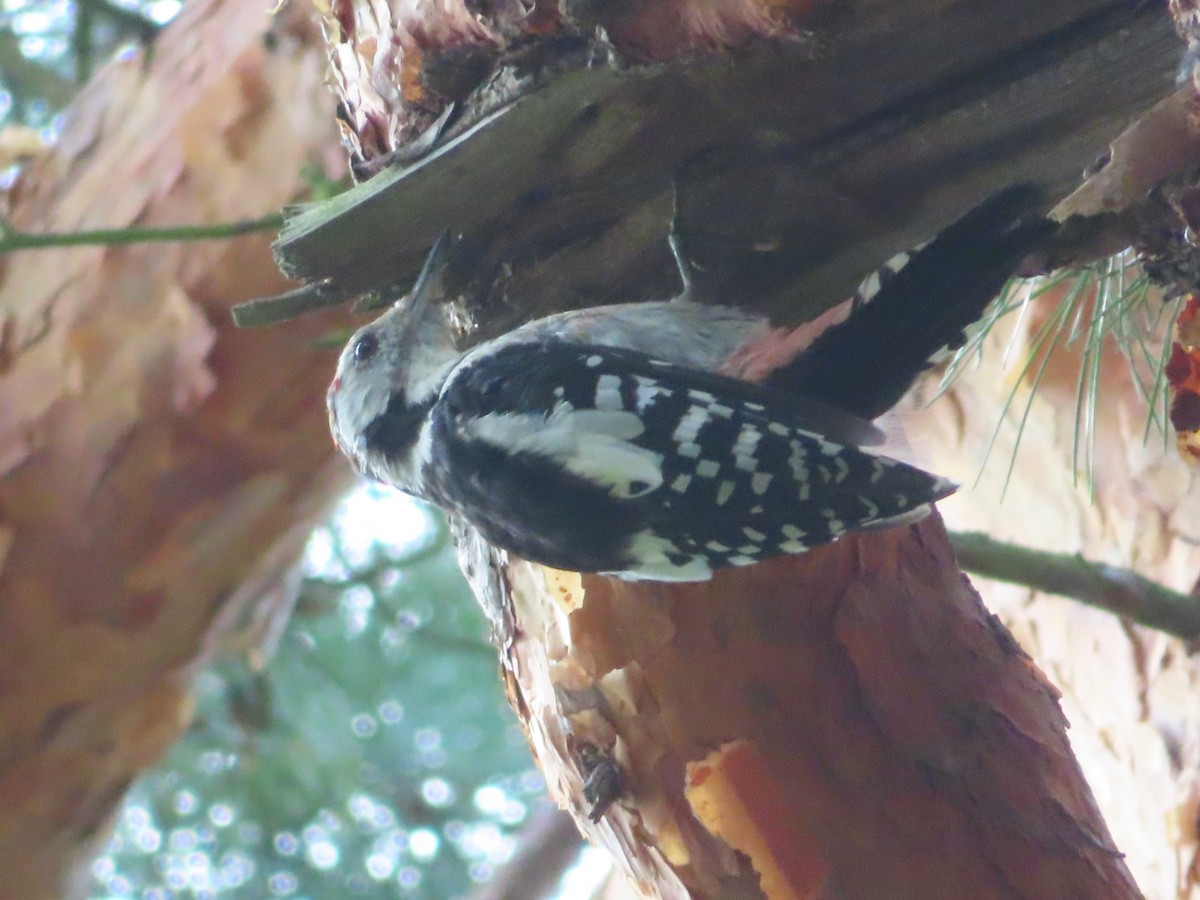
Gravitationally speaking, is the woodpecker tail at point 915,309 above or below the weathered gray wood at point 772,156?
below

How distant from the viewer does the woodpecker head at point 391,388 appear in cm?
121

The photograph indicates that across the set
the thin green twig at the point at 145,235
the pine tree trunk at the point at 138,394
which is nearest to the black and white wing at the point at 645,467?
the thin green twig at the point at 145,235

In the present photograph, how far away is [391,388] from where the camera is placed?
1.30m

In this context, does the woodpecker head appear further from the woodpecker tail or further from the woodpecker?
the woodpecker tail

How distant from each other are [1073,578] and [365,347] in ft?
2.64

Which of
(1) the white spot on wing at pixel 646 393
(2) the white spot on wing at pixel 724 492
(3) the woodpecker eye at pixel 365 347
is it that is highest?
(3) the woodpecker eye at pixel 365 347

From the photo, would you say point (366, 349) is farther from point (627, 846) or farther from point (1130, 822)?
point (1130, 822)

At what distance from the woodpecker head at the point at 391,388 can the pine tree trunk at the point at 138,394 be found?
421 millimetres

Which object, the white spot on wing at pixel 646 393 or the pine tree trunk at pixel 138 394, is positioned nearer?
the white spot on wing at pixel 646 393

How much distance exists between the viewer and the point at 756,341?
1.12 m

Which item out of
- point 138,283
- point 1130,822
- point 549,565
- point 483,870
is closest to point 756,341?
point 549,565

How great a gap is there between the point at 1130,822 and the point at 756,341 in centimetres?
92

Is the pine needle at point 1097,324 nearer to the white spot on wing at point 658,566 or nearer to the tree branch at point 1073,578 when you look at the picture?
the tree branch at point 1073,578

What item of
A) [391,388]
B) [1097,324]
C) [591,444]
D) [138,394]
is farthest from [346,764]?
[1097,324]
